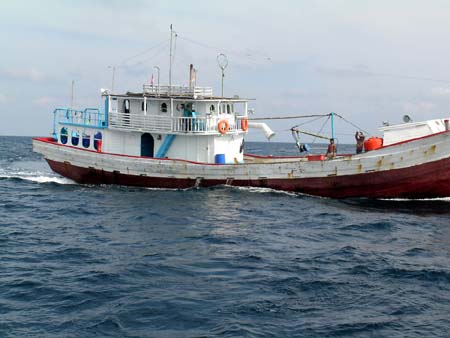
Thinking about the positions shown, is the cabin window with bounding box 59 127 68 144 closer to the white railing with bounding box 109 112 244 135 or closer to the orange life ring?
the white railing with bounding box 109 112 244 135

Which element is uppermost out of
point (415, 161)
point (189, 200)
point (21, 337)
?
point (415, 161)

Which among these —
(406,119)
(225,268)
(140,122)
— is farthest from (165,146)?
(225,268)

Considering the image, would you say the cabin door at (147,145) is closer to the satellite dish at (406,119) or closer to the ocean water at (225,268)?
the ocean water at (225,268)

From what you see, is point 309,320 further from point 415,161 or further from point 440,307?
point 415,161

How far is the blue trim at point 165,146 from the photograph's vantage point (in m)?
27.5

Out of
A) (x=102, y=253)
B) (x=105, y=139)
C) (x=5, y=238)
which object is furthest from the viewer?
(x=105, y=139)

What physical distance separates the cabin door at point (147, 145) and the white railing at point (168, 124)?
63cm

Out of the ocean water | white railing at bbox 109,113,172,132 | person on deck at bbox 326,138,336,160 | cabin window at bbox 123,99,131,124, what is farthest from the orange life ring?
the ocean water

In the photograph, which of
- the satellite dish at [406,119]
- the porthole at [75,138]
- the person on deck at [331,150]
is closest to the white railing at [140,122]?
the porthole at [75,138]

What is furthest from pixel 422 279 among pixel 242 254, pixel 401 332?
pixel 242 254

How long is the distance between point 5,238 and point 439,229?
13564 millimetres

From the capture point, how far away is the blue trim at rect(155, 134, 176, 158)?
2748 centimetres

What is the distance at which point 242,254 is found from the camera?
1512 cm

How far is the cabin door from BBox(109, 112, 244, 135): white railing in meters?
0.63
